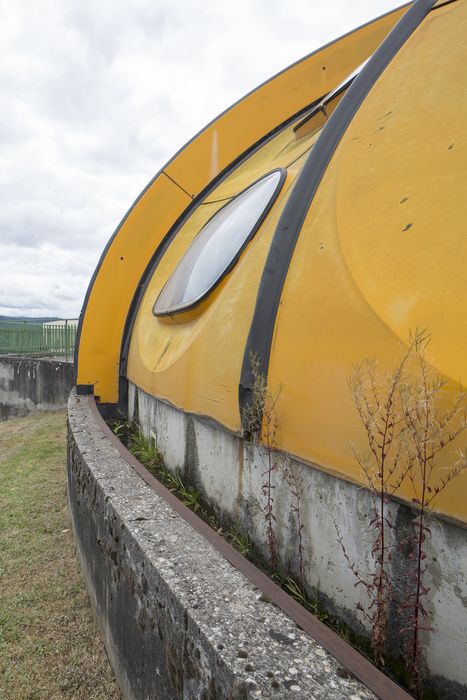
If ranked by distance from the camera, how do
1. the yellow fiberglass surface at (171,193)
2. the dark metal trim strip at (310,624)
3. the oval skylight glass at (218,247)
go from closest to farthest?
1. the dark metal trim strip at (310,624)
2. the oval skylight glass at (218,247)
3. the yellow fiberglass surface at (171,193)

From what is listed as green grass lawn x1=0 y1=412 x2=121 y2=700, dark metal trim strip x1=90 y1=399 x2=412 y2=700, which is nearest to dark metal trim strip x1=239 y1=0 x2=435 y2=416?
dark metal trim strip x1=90 y1=399 x2=412 y2=700

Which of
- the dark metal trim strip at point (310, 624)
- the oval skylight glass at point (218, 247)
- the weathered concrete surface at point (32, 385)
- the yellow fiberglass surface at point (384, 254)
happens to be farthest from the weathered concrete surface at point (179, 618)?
the weathered concrete surface at point (32, 385)

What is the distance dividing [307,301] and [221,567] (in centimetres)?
125

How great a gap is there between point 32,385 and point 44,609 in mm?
10595

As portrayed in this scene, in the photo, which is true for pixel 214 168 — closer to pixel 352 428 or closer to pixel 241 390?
pixel 241 390

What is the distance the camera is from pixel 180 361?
11.8 feet

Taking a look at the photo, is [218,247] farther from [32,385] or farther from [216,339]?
[32,385]

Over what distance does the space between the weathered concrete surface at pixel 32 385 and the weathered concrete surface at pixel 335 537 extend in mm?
10008

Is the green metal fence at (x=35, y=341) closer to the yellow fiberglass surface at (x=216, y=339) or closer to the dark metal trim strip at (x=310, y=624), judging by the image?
the yellow fiberglass surface at (x=216, y=339)

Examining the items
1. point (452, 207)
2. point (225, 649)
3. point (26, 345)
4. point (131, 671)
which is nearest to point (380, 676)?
point (225, 649)

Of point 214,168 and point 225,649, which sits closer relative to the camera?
point 225,649

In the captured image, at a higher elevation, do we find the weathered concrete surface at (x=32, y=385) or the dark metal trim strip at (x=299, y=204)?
the dark metal trim strip at (x=299, y=204)

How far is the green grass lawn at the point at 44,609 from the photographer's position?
2.55m

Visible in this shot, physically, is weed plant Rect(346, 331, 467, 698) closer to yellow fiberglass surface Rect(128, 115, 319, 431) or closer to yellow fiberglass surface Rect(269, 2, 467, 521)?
yellow fiberglass surface Rect(269, 2, 467, 521)
